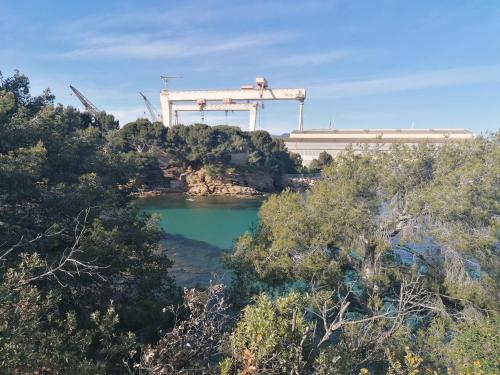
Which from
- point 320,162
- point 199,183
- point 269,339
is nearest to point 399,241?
point 269,339

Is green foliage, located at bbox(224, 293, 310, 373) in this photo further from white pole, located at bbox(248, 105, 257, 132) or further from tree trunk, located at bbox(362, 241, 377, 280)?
white pole, located at bbox(248, 105, 257, 132)

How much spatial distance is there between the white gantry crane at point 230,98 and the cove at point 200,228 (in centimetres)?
1626

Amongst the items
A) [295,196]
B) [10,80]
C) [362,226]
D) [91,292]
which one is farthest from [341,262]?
[10,80]

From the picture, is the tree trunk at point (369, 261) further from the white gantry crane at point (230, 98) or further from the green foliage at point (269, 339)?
the white gantry crane at point (230, 98)

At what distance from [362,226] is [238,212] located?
19.1 meters

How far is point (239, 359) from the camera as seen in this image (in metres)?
4.41

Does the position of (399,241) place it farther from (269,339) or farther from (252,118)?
(252,118)

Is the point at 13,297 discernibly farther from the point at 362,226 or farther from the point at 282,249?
the point at 362,226

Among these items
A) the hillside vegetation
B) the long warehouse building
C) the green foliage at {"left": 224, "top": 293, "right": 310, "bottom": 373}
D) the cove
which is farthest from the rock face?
the green foliage at {"left": 224, "top": 293, "right": 310, "bottom": 373}

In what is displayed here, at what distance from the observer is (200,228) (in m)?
22.2

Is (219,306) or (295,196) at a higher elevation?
(295,196)

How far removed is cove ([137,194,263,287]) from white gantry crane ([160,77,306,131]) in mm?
16261

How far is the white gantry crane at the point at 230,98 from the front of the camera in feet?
144

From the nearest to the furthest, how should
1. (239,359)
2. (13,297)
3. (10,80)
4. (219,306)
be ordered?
(239,359)
(13,297)
(219,306)
(10,80)
